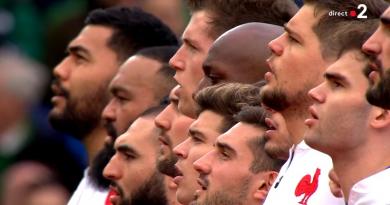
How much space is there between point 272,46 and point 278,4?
115cm

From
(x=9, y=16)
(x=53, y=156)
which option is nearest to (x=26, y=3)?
(x=9, y=16)

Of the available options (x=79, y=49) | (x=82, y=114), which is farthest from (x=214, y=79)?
(x=79, y=49)

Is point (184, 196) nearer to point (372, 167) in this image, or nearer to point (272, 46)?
point (272, 46)

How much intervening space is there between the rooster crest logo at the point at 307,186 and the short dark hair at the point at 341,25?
1.63ft

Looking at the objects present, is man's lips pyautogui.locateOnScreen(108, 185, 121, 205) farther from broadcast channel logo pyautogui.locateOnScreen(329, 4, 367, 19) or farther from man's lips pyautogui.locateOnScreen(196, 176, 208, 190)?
broadcast channel logo pyautogui.locateOnScreen(329, 4, 367, 19)

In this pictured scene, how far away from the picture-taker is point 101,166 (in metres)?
9.89

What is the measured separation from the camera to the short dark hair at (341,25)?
6.77m

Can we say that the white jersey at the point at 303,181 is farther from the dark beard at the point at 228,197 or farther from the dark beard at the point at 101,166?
the dark beard at the point at 101,166

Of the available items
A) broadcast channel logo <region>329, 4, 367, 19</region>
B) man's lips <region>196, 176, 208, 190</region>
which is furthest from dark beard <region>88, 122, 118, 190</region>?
broadcast channel logo <region>329, 4, 367, 19</region>

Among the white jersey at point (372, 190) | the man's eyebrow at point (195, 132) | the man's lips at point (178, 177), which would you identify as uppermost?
the white jersey at point (372, 190)

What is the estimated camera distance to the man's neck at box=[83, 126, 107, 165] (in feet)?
34.2

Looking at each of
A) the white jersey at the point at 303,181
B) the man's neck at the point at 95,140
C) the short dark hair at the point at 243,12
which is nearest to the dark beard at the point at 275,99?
the white jersey at the point at 303,181

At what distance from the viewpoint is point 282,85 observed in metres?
6.94

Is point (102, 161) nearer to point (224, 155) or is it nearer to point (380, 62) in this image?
point (224, 155)
